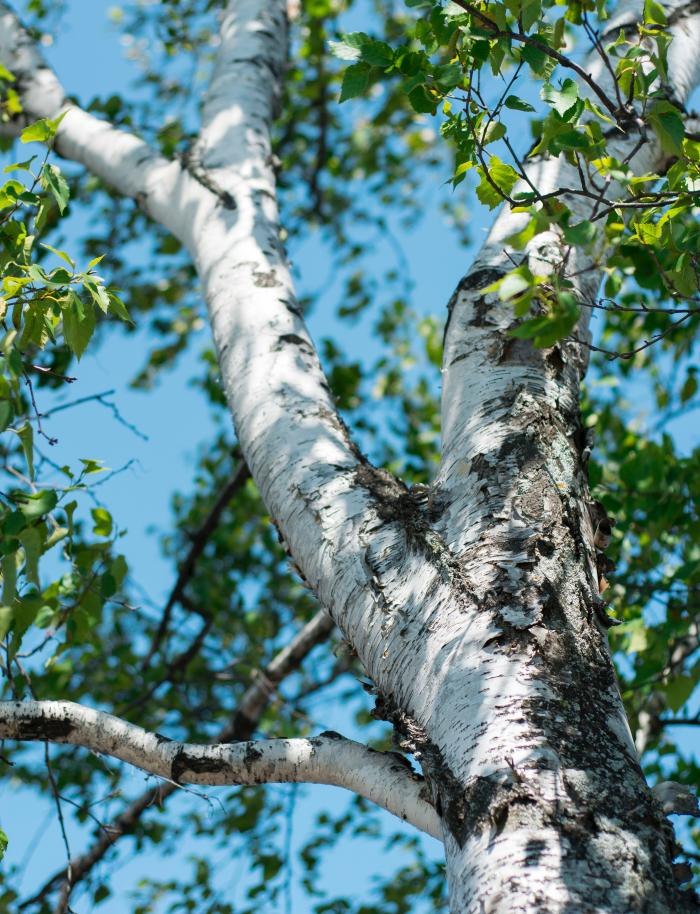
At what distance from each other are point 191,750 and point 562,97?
1459 millimetres

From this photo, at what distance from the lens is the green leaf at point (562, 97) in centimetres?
171

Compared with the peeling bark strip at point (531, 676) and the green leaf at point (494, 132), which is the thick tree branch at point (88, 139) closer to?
the green leaf at point (494, 132)

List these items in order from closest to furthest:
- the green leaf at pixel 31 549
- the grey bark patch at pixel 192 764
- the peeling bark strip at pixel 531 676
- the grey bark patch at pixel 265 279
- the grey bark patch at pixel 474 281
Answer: the peeling bark strip at pixel 531 676 < the grey bark patch at pixel 192 764 < the green leaf at pixel 31 549 < the grey bark patch at pixel 474 281 < the grey bark patch at pixel 265 279

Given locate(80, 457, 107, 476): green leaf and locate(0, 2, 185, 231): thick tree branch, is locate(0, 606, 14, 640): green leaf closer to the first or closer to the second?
locate(80, 457, 107, 476): green leaf

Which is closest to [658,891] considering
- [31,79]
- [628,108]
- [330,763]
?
[330,763]

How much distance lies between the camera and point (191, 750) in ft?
6.00

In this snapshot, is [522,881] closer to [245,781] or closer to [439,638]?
[439,638]

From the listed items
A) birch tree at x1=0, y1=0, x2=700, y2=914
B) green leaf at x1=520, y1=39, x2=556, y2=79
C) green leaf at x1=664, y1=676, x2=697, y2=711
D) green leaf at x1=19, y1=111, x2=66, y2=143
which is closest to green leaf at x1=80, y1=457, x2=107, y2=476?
birch tree at x1=0, y1=0, x2=700, y2=914

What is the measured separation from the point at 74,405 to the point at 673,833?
205 centimetres

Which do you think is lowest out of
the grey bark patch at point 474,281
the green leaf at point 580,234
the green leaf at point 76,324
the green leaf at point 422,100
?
the green leaf at point 580,234

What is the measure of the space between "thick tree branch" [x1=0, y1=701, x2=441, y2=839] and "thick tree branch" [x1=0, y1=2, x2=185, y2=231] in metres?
1.64

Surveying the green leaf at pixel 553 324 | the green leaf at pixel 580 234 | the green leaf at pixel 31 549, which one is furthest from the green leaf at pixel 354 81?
the green leaf at pixel 31 549

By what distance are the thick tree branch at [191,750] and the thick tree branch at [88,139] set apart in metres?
1.64

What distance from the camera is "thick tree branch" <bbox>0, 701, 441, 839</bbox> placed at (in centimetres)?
175
